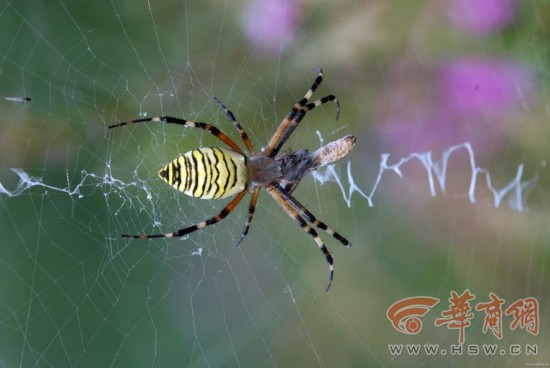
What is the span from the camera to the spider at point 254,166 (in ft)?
5.65

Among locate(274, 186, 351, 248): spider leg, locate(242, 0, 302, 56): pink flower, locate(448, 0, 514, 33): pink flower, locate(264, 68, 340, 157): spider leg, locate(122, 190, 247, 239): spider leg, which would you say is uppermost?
locate(448, 0, 514, 33): pink flower

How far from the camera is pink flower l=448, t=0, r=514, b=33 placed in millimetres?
2896

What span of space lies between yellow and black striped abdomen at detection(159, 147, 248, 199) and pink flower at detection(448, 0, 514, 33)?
1.77m

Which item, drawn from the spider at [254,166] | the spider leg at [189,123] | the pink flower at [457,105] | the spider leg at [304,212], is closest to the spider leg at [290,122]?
the spider at [254,166]

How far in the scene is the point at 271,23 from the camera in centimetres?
264

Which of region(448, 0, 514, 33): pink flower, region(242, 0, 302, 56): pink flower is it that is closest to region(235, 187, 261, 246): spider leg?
region(242, 0, 302, 56): pink flower

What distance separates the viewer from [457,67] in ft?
9.95

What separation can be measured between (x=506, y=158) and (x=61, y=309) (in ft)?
9.09

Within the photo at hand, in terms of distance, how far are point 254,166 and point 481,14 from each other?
162 cm

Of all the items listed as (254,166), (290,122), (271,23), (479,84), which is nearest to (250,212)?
(254,166)

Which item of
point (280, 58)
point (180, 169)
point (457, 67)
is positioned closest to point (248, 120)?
point (280, 58)

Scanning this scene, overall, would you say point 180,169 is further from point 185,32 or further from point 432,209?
point 432,209

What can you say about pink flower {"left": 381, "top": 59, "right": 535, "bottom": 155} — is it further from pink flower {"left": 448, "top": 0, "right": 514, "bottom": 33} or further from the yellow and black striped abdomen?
the yellow and black striped abdomen

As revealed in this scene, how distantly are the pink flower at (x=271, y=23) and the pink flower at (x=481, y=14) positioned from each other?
0.93 metres
